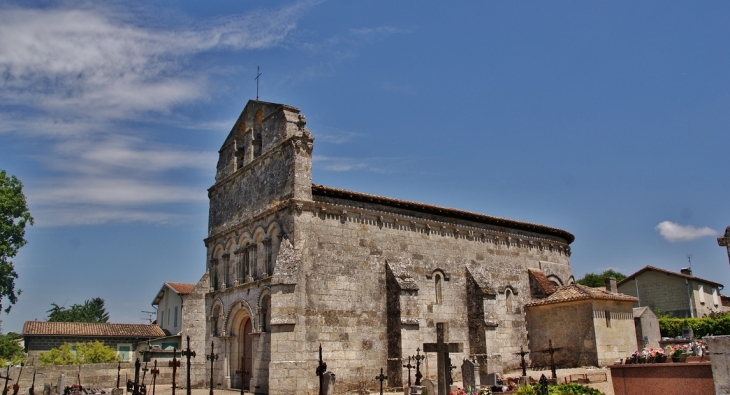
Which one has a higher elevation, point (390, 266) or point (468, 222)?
point (468, 222)

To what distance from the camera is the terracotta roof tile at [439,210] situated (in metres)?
23.0

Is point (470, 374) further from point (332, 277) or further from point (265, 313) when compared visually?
point (265, 313)

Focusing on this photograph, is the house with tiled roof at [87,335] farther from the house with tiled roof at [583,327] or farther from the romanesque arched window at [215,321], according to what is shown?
the house with tiled roof at [583,327]

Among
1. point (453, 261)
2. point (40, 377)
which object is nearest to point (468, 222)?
point (453, 261)

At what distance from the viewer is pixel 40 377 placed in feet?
79.3

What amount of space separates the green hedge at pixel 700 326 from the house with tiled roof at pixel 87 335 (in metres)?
32.9

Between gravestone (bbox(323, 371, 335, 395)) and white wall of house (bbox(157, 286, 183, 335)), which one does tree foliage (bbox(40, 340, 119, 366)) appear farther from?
gravestone (bbox(323, 371, 335, 395))

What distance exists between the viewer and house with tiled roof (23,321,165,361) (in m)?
36.0

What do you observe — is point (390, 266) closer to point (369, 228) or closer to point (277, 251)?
point (369, 228)

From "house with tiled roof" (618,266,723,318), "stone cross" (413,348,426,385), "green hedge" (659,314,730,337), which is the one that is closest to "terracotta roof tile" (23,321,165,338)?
"stone cross" (413,348,426,385)

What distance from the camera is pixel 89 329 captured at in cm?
3869

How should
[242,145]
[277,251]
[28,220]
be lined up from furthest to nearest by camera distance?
1. [28,220]
2. [242,145]
3. [277,251]

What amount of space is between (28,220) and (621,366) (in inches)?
1535

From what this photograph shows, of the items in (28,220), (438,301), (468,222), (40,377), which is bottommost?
(40,377)
